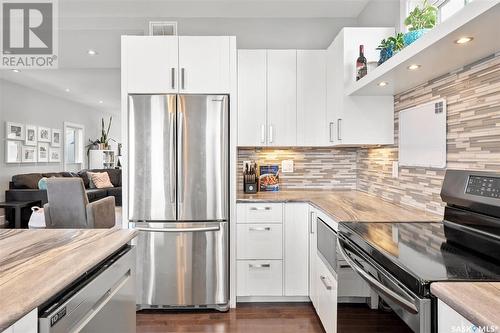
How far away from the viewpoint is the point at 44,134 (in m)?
7.90

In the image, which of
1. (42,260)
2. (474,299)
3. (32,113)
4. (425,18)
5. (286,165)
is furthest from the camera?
(32,113)

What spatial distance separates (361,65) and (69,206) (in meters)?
3.32

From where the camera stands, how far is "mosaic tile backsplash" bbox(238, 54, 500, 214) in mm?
1673

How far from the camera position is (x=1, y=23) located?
381 centimetres

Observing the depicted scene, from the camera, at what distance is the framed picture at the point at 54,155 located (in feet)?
26.8

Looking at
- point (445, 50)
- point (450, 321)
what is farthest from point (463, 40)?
point (450, 321)

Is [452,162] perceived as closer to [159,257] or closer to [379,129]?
[379,129]

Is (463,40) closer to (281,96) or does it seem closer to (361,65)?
(361,65)

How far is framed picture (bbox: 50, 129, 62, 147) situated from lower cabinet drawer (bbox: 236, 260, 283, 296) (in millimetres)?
7146

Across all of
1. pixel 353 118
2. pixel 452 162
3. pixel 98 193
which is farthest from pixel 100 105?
pixel 452 162

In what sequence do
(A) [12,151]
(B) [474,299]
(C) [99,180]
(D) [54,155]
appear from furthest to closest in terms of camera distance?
(D) [54,155]
(C) [99,180]
(A) [12,151]
(B) [474,299]

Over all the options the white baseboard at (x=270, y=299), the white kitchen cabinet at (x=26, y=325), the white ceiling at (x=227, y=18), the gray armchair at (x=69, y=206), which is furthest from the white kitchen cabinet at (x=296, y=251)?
the gray armchair at (x=69, y=206)

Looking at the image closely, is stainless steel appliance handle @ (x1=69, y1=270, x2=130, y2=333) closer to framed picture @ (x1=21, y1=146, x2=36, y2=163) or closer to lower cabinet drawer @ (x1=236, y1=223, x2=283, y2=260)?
lower cabinet drawer @ (x1=236, y1=223, x2=283, y2=260)

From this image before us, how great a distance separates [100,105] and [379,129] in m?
9.11
